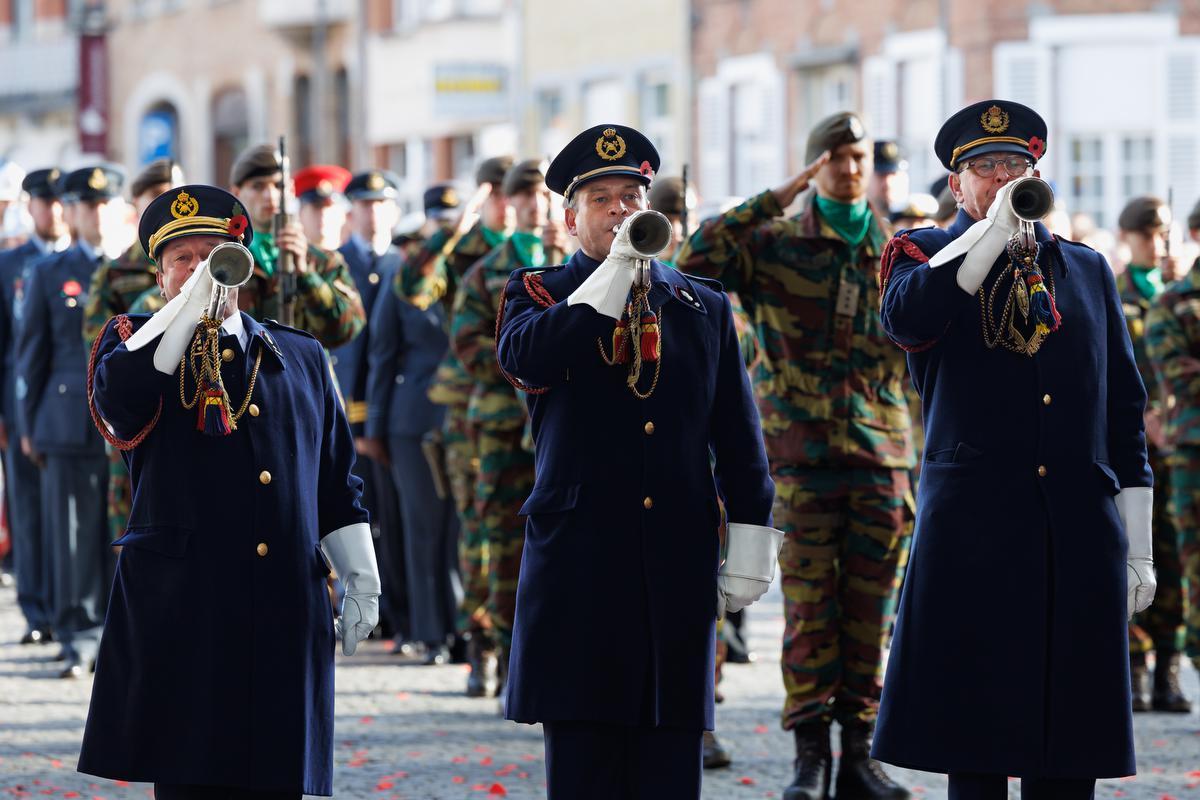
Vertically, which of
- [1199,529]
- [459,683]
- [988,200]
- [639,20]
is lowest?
[459,683]

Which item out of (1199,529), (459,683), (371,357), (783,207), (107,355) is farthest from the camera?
(371,357)

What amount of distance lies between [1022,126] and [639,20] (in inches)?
1152

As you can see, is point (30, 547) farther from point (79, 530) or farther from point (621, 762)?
point (621, 762)

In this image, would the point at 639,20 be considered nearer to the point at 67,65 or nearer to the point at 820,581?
Answer: the point at 67,65

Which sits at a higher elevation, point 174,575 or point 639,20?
point 639,20

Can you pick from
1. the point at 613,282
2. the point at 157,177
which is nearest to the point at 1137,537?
the point at 613,282

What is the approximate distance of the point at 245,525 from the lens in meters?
6.23

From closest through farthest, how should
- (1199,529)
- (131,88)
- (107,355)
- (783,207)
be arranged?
1. (107,355)
2. (783,207)
3. (1199,529)
4. (131,88)

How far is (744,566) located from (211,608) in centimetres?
129

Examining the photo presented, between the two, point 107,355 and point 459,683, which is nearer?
point 107,355

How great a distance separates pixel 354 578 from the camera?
21.0ft

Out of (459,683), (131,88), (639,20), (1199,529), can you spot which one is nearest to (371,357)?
(459,683)

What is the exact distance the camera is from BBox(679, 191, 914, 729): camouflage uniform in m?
8.65

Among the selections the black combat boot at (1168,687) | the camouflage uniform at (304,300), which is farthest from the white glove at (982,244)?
the black combat boot at (1168,687)
